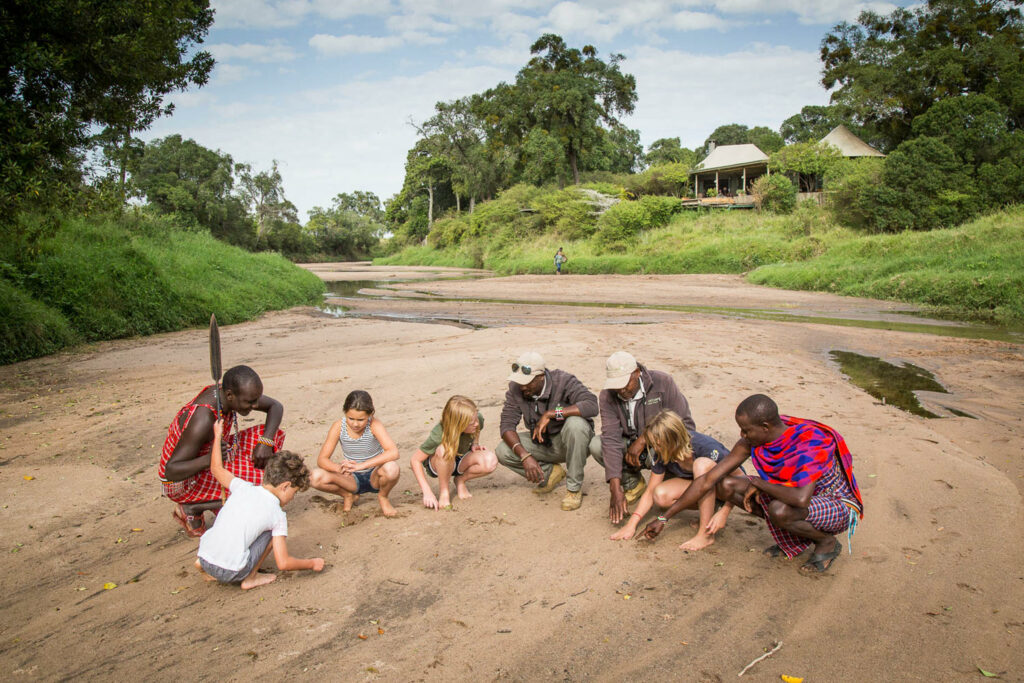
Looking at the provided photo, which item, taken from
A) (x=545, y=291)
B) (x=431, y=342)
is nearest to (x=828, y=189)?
(x=545, y=291)

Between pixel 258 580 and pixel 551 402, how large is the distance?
2.52 meters

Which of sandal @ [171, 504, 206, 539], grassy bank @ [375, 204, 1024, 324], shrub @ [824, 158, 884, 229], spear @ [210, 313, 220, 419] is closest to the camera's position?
spear @ [210, 313, 220, 419]

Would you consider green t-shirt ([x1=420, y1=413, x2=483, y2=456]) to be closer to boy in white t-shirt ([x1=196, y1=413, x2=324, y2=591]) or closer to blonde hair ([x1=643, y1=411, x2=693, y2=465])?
boy in white t-shirt ([x1=196, y1=413, x2=324, y2=591])

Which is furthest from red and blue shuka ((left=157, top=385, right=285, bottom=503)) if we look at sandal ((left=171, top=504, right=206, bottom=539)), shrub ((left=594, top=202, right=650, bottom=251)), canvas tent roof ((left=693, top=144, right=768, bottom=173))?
canvas tent roof ((left=693, top=144, right=768, bottom=173))

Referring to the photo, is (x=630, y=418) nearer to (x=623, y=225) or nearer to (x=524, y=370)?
(x=524, y=370)

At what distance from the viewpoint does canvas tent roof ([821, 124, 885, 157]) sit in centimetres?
4050

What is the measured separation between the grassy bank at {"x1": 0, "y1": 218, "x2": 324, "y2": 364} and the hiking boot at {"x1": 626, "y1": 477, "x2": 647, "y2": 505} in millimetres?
11834

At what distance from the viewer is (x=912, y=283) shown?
21719 millimetres

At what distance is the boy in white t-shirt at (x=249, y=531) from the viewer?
3.91m

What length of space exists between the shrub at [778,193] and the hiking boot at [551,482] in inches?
1510

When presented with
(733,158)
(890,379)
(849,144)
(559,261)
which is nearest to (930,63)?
(849,144)

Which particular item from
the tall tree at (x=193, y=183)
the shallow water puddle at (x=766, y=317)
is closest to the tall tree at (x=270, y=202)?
the tall tree at (x=193, y=183)

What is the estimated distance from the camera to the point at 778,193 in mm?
39656

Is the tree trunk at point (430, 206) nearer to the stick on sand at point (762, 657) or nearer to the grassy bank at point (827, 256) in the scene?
the grassy bank at point (827, 256)
